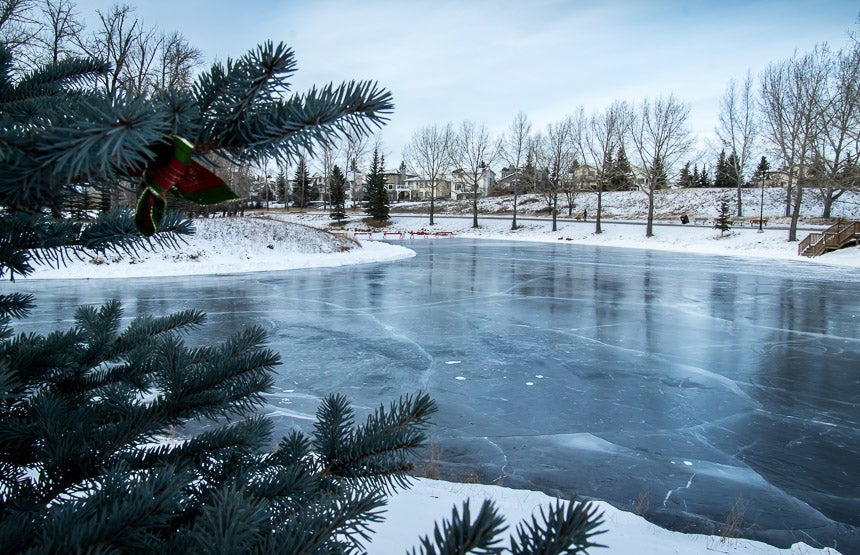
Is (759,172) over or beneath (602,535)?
over

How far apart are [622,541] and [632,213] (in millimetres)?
70478

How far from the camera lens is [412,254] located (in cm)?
3141

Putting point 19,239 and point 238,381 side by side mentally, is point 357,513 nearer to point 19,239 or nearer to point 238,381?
point 238,381

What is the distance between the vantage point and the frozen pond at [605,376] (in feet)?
16.8

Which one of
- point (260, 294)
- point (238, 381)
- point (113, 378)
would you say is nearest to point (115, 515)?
point (238, 381)

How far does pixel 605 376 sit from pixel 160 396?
783cm

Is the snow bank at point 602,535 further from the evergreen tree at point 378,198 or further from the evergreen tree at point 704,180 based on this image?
the evergreen tree at point 704,180

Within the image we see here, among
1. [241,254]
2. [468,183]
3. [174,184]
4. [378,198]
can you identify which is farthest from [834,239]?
[468,183]

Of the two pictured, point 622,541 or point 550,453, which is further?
point 550,453

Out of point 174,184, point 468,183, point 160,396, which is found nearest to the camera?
point 174,184

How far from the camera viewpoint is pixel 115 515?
3.15 ft

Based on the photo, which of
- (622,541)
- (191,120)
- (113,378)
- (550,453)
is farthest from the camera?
(550,453)

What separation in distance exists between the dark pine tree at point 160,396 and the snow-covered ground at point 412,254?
31 cm

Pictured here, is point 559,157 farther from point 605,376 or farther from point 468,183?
point 605,376
